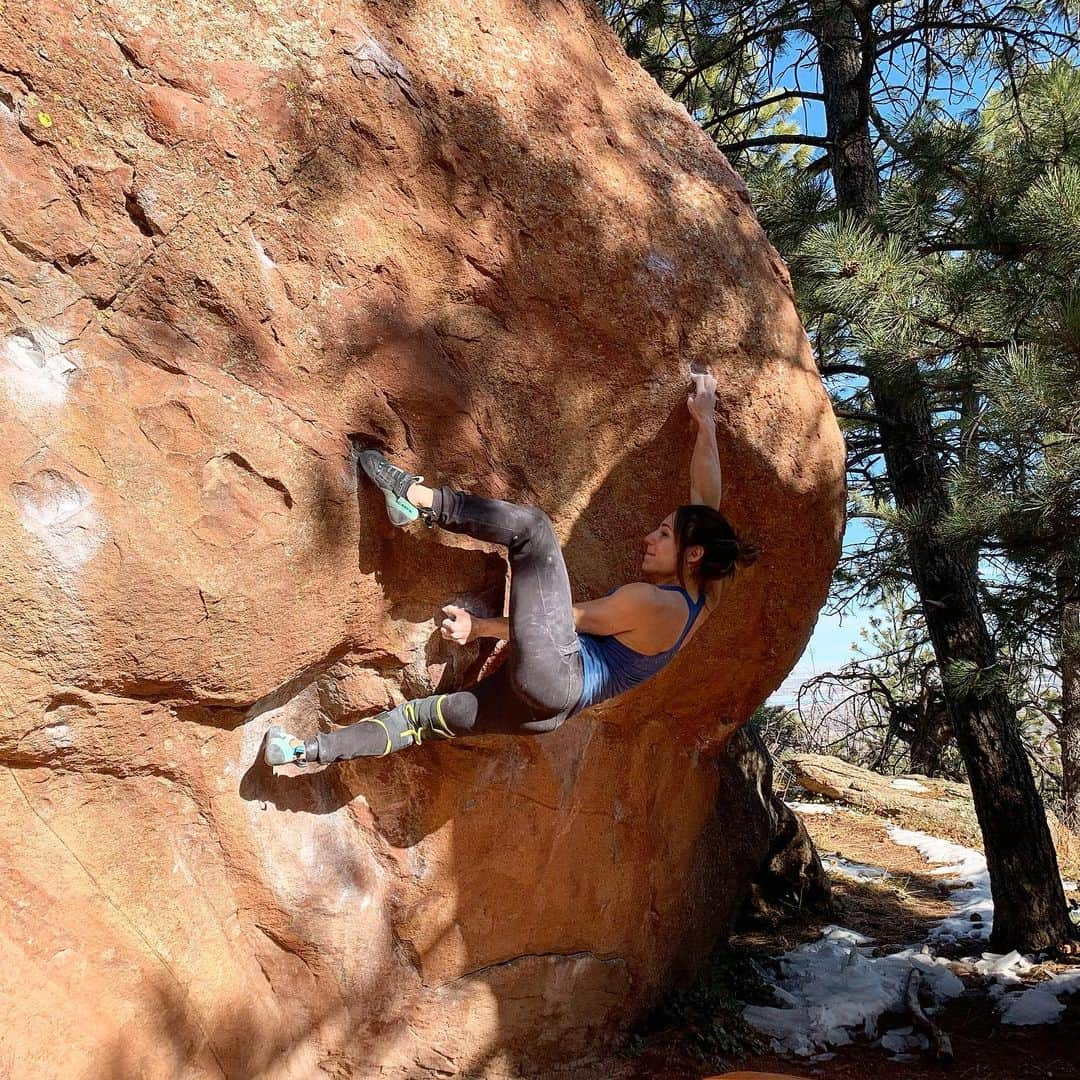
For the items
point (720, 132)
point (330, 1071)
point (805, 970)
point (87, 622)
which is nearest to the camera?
point (87, 622)

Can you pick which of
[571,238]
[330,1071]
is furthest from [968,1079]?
[571,238]

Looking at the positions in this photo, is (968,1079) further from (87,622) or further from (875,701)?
(87,622)

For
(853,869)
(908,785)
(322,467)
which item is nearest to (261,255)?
(322,467)

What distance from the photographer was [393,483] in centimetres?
309

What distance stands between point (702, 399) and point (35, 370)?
2367 mm

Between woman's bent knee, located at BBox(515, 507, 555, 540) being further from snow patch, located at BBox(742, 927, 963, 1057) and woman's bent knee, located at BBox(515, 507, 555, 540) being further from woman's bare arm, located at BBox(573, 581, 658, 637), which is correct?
snow patch, located at BBox(742, 927, 963, 1057)

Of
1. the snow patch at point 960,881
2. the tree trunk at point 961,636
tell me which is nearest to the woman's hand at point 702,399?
the tree trunk at point 961,636

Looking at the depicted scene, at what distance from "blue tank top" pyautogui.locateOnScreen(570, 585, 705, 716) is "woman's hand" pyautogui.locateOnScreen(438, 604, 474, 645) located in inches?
15.6

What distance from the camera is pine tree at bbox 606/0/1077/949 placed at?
201 inches

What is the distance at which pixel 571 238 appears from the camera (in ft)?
11.7

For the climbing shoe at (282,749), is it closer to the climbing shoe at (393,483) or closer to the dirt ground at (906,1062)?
the climbing shoe at (393,483)

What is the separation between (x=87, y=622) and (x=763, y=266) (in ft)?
9.96

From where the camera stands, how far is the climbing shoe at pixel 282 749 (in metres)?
3.19

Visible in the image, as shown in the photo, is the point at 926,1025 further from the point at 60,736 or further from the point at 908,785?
the point at 908,785
